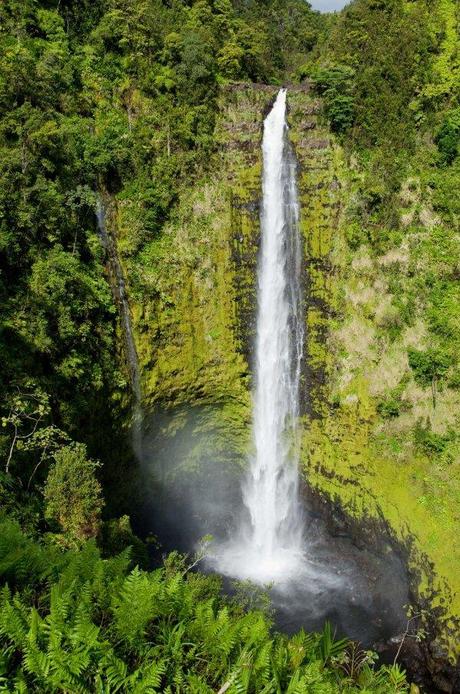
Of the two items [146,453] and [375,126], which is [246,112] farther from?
[146,453]

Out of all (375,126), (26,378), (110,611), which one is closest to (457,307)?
(375,126)

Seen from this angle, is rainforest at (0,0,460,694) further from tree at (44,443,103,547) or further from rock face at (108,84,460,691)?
tree at (44,443,103,547)

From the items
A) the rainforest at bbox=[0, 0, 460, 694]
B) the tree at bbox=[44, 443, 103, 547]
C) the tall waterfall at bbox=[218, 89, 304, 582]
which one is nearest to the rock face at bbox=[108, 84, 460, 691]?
the rainforest at bbox=[0, 0, 460, 694]

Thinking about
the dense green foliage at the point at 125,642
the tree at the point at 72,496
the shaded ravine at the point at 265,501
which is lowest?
the shaded ravine at the point at 265,501

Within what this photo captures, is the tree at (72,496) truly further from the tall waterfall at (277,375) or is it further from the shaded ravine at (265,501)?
the tall waterfall at (277,375)

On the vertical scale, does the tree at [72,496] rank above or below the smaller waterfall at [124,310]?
below

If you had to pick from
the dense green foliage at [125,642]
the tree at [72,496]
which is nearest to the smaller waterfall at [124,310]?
the tree at [72,496]

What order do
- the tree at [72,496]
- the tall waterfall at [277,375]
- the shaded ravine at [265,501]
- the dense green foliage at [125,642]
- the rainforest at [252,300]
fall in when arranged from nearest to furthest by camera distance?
the dense green foliage at [125,642] < the tree at [72,496] < the rainforest at [252,300] < the shaded ravine at [265,501] < the tall waterfall at [277,375]

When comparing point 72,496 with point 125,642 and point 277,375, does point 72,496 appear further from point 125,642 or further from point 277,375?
point 277,375
